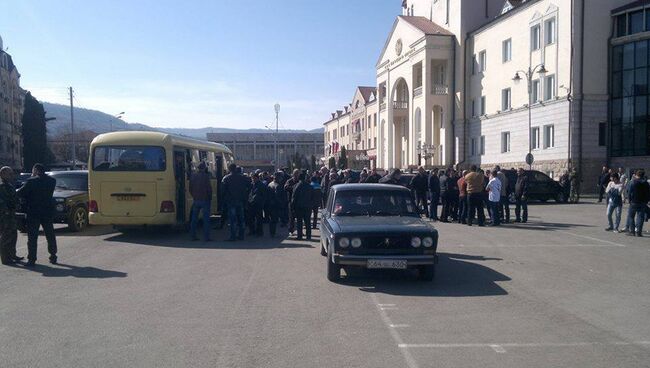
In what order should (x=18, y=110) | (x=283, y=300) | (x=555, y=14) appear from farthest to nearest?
(x=18, y=110) → (x=555, y=14) → (x=283, y=300)

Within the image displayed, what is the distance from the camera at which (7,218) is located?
11.1 m

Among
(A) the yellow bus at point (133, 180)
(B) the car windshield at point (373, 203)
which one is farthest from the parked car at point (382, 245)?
(A) the yellow bus at point (133, 180)

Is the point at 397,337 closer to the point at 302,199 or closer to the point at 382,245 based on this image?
the point at 382,245

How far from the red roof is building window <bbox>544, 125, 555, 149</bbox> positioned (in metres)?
14.9

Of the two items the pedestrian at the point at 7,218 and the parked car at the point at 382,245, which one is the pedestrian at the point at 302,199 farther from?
the pedestrian at the point at 7,218

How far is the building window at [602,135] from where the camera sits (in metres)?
36.1

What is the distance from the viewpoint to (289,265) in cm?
1127

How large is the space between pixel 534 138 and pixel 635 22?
30.7ft

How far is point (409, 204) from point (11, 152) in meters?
69.2

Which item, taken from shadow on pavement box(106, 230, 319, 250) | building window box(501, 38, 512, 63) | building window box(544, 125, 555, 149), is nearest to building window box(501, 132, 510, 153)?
building window box(544, 125, 555, 149)

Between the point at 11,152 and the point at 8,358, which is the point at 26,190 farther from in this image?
the point at 11,152

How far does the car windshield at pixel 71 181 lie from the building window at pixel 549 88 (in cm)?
3021

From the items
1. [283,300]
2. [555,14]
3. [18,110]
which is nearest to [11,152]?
[18,110]

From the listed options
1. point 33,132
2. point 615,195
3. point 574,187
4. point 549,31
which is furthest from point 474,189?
point 33,132
